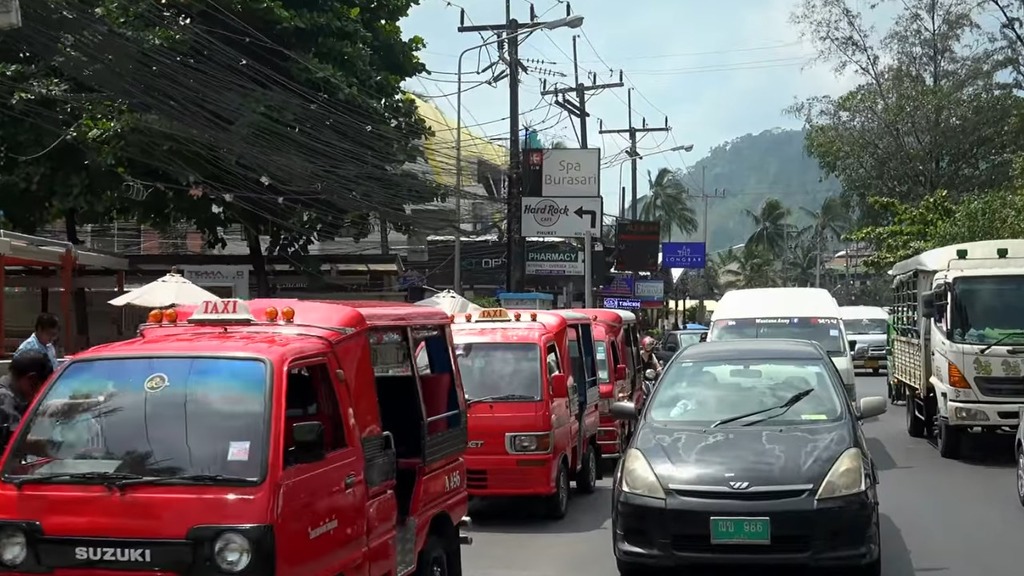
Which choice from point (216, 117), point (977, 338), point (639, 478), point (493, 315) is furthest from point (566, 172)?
point (639, 478)

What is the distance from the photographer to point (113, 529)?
4699 mm

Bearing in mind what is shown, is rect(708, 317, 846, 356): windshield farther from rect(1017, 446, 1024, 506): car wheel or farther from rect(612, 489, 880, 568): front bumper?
rect(612, 489, 880, 568): front bumper

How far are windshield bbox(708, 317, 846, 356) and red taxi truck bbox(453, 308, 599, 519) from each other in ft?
14.1

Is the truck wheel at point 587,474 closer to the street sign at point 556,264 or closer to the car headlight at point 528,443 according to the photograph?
the car headlight at point 528,443

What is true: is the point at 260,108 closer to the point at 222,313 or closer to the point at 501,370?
the point at 501,370

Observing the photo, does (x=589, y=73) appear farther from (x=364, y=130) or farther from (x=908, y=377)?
(x=908, y=377)

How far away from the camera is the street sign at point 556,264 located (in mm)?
36906

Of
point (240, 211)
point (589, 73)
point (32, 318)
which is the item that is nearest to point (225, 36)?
point (240, 211)

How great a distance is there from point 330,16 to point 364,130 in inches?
91.8

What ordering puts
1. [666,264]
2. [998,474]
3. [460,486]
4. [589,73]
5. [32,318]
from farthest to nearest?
1. [666,264]
2. [589,73]
3. [32,318]
4. [998,474]
5. [460,486]

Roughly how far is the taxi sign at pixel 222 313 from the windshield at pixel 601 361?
978 cm

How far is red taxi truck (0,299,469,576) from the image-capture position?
15.3 feet

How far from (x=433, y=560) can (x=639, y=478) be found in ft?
4.98

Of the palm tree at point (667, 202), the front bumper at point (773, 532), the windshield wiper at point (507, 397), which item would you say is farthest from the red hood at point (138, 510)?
the palm tree at point (667, 202)
